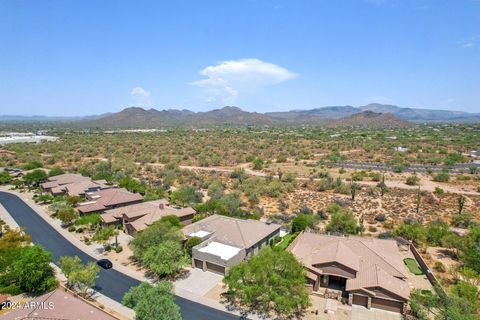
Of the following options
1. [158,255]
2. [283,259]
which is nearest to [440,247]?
[283,259]

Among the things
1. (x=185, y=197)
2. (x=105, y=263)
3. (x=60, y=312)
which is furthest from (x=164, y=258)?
(x=185, y=197)

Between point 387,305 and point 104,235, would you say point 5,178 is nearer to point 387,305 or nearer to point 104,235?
point 104,235

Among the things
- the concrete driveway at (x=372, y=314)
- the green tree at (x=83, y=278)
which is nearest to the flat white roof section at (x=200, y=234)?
the green tree at (x=83, y=278)

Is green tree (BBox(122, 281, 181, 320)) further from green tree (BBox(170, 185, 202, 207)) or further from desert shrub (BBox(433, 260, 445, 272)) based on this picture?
green tree (BBox(170, 185, 202, 207))

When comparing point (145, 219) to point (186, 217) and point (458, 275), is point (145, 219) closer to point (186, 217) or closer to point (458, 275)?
point (186, 217)

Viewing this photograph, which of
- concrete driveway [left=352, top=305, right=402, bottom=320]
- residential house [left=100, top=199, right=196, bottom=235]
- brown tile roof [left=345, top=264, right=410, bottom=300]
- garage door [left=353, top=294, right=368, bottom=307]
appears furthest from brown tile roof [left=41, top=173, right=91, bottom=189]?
concrete driveway [left=352, top=305, right=402, bottom=320]

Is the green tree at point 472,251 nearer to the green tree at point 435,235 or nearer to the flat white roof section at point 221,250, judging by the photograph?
the green tree at point 435,235
